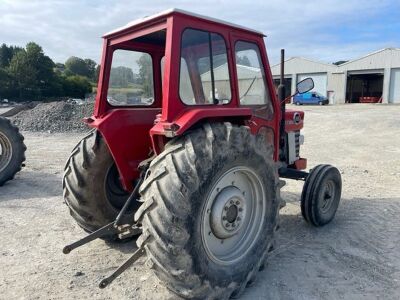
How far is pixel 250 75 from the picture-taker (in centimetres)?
404

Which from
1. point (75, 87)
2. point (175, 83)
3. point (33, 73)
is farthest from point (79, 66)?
point (175, 83)

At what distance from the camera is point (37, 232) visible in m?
4.80

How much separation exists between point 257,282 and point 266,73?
87.1 inches

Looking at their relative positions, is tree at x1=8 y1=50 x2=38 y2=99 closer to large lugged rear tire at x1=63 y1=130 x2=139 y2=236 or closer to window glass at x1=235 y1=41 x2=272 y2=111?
large lugged rear tire at x1=63 y1=130 x2=139 y2=236

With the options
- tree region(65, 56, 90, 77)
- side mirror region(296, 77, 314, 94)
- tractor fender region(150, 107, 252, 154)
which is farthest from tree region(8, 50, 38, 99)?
tractor fender region(150, 107, 252, 154)

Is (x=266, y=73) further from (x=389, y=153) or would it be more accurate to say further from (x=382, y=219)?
(x=389, y=153)

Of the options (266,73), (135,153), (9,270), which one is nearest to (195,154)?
(135,153)

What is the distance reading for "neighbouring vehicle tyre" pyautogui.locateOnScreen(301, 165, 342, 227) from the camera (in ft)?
15.4

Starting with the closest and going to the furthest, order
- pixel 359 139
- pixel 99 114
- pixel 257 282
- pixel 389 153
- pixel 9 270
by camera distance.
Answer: pixel 257 282 → pixel 9 270 → pixel 99 114 → pixel 389 153 → pixel 359 139

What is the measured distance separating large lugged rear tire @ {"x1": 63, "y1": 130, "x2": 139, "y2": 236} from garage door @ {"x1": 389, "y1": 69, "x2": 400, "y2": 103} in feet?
126

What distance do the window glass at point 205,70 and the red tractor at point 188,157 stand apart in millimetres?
10

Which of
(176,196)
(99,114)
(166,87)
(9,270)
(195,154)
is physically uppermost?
(166,87)

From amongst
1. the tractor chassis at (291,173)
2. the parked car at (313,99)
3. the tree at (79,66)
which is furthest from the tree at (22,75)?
the tractor chassis at (291,173)

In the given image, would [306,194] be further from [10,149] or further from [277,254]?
[10,149]
